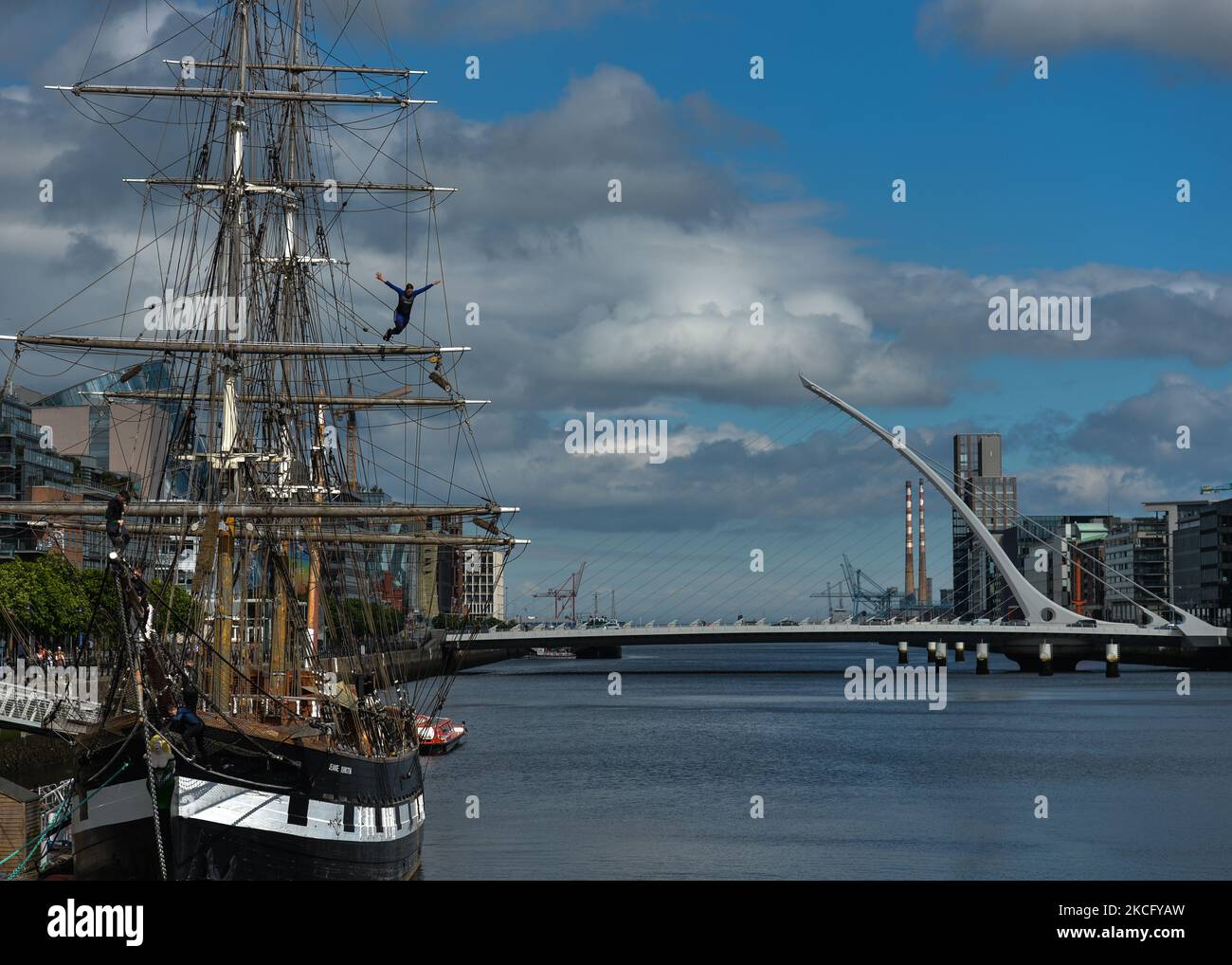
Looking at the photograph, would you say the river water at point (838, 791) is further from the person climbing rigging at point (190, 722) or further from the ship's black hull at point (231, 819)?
the person climbing rigging at point (190, 722)

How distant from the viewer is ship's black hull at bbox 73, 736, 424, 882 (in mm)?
25062

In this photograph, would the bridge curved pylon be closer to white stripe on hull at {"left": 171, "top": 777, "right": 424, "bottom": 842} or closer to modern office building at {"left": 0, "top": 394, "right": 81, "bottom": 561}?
modern office building at {"left": 0, "top": 394, "right": 81, "bottom": 561}

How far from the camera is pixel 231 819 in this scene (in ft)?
85.0

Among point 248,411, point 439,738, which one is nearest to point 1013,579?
point 439,738

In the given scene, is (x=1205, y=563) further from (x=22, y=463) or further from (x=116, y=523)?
(x=116, y=523)

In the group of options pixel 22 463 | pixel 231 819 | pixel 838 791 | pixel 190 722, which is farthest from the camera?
pixel 22 463

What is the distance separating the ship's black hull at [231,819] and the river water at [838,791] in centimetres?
560

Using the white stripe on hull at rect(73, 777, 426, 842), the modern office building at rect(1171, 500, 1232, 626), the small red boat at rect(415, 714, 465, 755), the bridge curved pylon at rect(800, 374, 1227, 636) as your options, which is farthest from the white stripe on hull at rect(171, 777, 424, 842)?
the modern office building at rect(1171, 500, 1232, 626)

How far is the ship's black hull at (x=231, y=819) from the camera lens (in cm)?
2506

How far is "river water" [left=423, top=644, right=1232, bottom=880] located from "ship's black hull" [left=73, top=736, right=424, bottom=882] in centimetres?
560

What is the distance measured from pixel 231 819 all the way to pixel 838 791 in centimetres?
2768
